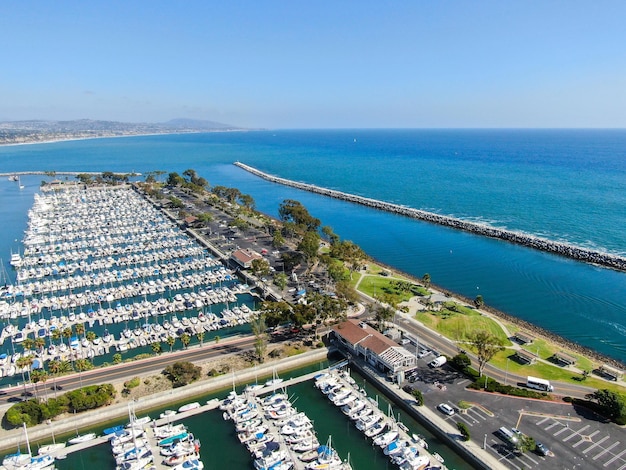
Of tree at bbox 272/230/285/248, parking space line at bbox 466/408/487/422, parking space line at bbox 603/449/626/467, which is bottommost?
parking space line at bbox 466/408/487/422

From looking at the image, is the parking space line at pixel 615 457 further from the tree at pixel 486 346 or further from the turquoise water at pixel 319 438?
the tree at pixel 486 346

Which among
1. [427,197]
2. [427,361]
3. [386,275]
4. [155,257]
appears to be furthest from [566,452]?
[427,197]

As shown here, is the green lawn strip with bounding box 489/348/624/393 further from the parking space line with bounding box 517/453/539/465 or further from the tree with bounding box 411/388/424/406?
the tree with bounding box 411/388/424/406

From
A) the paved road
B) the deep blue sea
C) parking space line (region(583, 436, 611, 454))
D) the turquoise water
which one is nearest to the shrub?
the turquoise water

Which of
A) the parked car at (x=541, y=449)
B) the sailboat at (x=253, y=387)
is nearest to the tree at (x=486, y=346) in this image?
the parked car at (x=541, y=449)

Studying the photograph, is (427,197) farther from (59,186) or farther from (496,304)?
(59,186)

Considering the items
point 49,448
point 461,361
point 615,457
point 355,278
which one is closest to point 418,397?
point 461,361
